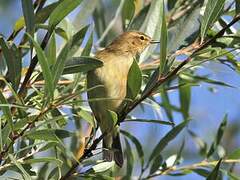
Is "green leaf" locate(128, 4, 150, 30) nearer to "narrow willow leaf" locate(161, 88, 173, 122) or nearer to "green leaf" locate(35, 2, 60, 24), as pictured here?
"narrow willow leaf" locate(161, 88, 173, 122)

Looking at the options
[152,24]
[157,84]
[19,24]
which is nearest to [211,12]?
[157,84]

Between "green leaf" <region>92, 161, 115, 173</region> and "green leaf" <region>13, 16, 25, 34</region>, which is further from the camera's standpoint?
"green leaf" <region>13, 16, 25, 34</region>

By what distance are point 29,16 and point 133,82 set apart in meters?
0.35

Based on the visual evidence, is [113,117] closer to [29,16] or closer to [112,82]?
[29,16]

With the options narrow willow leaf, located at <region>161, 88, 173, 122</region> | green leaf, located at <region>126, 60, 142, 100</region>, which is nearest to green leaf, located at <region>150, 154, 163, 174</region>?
narrow willow leaf, located at <region>161, 88, 173, 122</region>

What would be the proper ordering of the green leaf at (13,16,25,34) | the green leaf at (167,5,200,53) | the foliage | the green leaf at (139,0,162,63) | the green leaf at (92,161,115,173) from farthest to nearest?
1. the green leaf at (139,0,162,63)
2. the green leaf at (167,5,200,53)
3. the green leaf at (13,16,25,34)
4. the green leaf at (92,161,115,173)
5. the foliage

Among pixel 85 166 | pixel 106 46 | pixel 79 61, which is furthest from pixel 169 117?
pixel 79 61

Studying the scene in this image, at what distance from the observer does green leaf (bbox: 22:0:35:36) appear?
5.82 ft

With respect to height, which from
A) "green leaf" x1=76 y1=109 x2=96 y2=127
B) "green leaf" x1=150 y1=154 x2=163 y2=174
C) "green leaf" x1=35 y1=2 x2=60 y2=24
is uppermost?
"green leaf" x1=35 y1=2 x2=60 y2=24

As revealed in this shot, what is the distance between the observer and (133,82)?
1800 millimetres

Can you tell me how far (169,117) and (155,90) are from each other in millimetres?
1029

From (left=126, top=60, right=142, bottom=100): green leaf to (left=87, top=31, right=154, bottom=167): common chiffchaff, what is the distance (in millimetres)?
370

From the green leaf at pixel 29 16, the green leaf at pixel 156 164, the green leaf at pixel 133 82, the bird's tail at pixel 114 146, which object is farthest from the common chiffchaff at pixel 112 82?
the green leaf at pixel 29 16

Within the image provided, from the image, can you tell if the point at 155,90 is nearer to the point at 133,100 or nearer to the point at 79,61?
the point at 133,100
